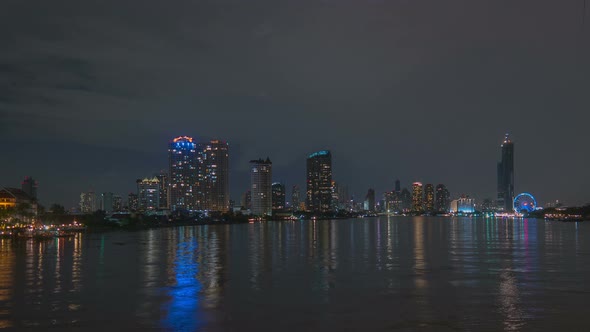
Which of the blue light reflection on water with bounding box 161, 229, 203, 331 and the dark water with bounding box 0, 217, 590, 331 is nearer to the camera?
the blue light reflection on water with bounding box 161, 229, 203, 331

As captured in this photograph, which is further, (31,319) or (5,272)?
(5,272)

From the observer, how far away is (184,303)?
30484 millimetres

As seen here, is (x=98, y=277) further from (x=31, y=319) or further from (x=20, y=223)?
(x=20, y=223)

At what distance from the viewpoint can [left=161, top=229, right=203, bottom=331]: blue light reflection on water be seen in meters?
25.4

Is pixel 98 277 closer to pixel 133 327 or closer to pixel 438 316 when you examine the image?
pixel 133 327

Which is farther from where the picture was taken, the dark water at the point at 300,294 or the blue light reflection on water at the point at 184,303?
the dark water at the point at 300,294

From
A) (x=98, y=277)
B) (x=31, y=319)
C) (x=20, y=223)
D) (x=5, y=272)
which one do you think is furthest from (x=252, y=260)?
(x=20, y=223)

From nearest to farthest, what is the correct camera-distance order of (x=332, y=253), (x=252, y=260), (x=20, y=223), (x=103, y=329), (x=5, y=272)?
(x=103, y=329) < (x=5, y=272) < (x=252, y=260) < (x=332, y=253) < (x=20, y=223)

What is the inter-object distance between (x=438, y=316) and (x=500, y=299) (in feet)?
Answer: 21.4

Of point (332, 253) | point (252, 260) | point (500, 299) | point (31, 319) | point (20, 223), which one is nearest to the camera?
point (31, 319)

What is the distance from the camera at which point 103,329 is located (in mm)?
24734

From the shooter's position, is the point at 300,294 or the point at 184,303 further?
the point at 300,294

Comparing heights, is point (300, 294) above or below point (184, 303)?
below

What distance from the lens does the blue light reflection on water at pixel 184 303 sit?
1000 inches
